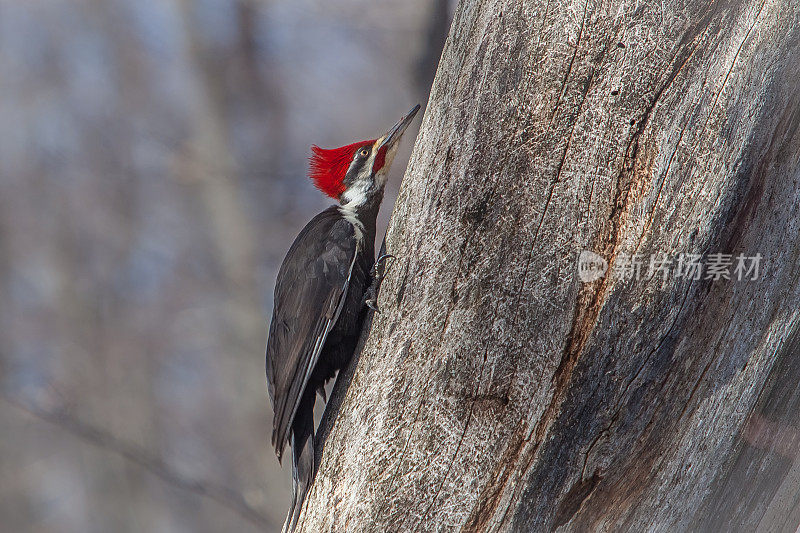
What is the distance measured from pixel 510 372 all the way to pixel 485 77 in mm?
814

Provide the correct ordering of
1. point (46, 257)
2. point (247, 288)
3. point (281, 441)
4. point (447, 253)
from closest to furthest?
point (447, 253), point (281, 441), point (247, 288), point (46, 257)

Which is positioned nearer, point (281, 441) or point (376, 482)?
point (376, 482)

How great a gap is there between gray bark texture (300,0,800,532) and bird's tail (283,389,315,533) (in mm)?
316

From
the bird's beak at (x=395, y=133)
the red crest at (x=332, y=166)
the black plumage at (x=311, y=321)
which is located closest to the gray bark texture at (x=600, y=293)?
the black plumage at (x=311, y=321)

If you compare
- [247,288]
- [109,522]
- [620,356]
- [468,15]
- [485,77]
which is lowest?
[109,522]

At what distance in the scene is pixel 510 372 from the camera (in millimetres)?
1875

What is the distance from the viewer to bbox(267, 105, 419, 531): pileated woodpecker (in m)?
2.61

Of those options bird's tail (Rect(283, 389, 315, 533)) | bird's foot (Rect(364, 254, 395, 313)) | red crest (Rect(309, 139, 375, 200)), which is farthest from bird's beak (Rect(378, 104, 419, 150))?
bird's tail (Rect(283, 389, 315, 533))

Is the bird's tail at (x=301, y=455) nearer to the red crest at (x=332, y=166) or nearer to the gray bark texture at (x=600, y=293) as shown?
the gray bark texture at (x=600, y=293)

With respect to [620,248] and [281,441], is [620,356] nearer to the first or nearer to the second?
[620,248]

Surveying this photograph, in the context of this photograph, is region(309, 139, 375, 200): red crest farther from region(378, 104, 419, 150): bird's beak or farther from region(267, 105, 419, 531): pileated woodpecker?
region(267, 105, 419, 531): pileated woodpecker

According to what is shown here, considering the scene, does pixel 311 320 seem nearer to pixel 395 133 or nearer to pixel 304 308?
pixel 304 308

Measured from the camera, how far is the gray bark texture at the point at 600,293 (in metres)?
1.72

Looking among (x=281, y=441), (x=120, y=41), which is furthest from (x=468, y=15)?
(x=120, y=41)
